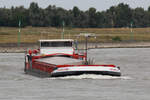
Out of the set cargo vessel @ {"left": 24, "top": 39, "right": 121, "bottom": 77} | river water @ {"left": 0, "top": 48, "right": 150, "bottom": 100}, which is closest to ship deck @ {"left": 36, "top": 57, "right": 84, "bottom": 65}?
cargo vessel @ {"left": 24, "top": 39, "right": 121, "bottom": 77}

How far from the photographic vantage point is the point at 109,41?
84.6 metres

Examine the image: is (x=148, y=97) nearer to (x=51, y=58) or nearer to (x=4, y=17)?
(x=51, y=58)

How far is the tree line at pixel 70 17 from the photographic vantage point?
13188 centimetres

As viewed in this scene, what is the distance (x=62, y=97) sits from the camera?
82.0 feet

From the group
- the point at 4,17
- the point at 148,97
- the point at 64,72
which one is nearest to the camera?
the point at 148,97

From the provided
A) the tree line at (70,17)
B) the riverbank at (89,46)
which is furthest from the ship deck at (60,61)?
the tree line at (70,17)

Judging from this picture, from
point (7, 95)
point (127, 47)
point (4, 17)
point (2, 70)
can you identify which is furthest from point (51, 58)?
point (4, 17)

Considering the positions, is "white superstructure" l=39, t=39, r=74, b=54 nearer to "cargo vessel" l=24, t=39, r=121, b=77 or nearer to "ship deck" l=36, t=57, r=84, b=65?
"cargo vessel" l=24, t=39, r=121, b=77

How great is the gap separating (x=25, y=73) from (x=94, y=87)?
1106 centimetres

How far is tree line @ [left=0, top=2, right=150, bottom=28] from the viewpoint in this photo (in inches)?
5192

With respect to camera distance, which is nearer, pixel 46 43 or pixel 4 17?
pixel 46 43

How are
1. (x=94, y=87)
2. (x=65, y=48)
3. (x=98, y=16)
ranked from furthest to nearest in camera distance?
(x=98, y=16) < (x=65, y=48) < (x=94, y=87)

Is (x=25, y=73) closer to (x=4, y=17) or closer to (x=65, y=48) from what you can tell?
(x=65, y=48)

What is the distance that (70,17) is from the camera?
463 feet
